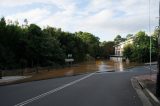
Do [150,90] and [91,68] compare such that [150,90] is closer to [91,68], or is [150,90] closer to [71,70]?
[71,70]

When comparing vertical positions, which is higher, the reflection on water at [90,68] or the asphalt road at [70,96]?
the reflection on water at [90,68]

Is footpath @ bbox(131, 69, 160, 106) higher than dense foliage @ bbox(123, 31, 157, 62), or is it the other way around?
dense foliage @ bbox(123, 31, 157, 62)

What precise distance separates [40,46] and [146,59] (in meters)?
49.7

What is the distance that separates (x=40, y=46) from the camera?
251 feet

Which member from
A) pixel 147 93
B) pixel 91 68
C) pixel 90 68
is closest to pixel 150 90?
pixel 147 93

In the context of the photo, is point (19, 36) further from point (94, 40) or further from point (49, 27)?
point (94, 40)

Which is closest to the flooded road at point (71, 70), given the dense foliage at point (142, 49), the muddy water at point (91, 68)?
the muddy water at point (91, 68)

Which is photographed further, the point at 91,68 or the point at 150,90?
the point at 91,68

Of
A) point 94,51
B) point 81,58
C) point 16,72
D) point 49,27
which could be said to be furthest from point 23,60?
point 94,51

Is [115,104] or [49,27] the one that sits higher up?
[49,27]

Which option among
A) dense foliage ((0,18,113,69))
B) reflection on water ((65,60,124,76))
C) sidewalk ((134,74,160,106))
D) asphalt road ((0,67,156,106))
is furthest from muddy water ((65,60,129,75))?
asphalt road ((0,67,156,106))

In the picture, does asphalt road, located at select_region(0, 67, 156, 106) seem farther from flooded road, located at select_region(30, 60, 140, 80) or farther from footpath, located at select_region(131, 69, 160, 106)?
flooded road, located at select_region(30, 60, 140, 80)

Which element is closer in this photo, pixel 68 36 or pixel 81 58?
pixel 68 36

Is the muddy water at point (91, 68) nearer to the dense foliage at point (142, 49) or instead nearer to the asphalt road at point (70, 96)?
the dense foliage at point (142, 49)
